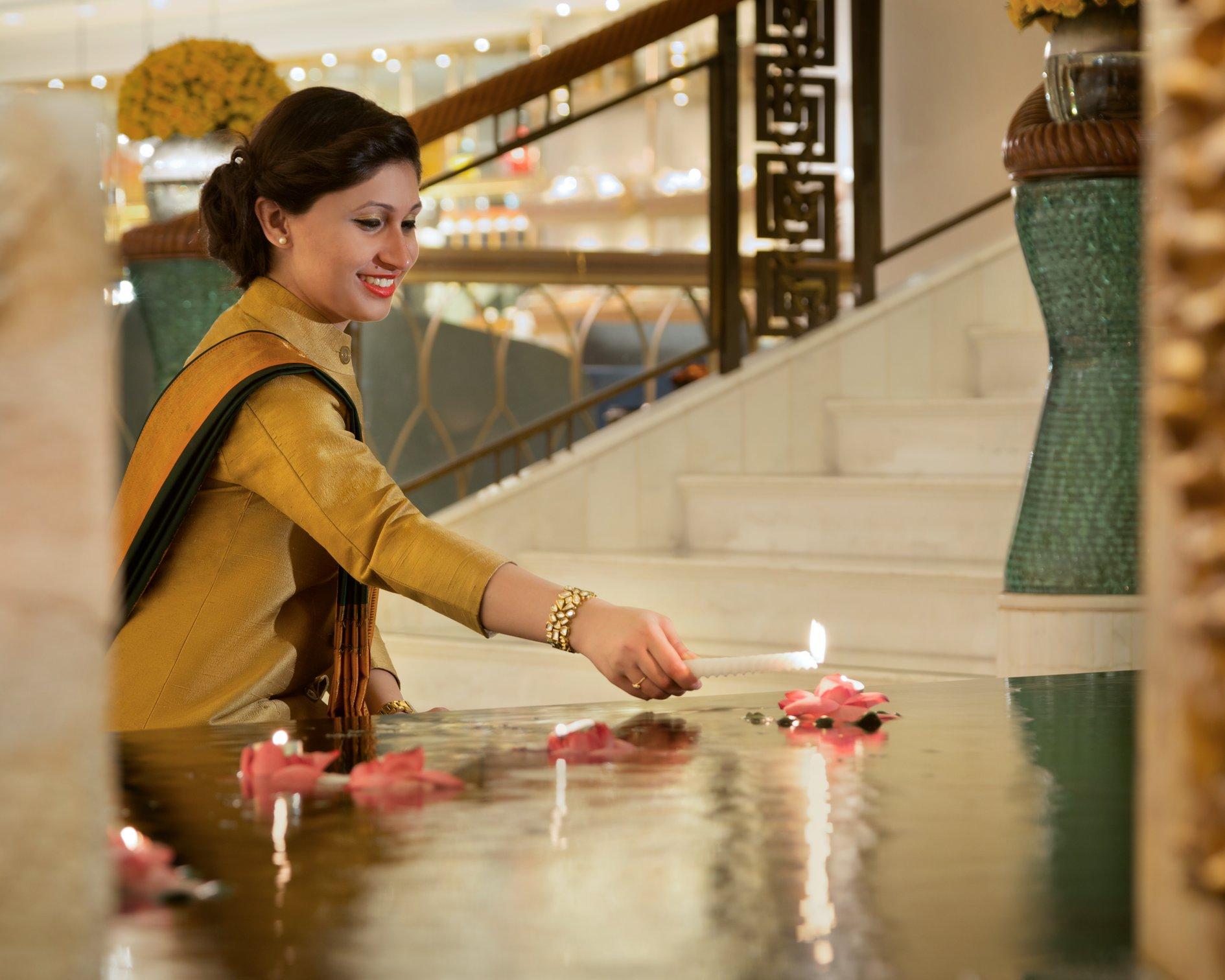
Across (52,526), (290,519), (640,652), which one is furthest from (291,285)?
(52,526)

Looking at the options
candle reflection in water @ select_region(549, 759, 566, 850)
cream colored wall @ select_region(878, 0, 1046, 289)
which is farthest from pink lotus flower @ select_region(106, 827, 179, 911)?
cream colored wall @ select_region(878, 0, 1046, 289)

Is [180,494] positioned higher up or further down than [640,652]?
higher up

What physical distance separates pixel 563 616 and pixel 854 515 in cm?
249

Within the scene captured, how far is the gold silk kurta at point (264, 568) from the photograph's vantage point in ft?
4.52

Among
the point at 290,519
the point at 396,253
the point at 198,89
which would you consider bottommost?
the point at 290,519

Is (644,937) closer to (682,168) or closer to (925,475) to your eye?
(925,475)

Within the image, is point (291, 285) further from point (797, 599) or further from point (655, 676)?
point (797, 599)

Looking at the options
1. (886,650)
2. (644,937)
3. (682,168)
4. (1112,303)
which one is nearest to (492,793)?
(644,937)

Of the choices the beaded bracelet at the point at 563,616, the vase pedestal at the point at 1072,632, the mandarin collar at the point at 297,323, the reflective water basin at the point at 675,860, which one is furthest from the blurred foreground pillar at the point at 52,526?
the vase pedestal at the point at 1072,632

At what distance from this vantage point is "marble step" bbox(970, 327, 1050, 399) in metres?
4.09

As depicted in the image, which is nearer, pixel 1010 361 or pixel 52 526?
pixel 52 526

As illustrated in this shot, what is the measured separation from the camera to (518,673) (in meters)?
3.46

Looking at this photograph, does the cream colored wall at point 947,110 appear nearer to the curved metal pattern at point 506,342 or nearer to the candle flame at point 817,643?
the curved metal pattern at point 506,342

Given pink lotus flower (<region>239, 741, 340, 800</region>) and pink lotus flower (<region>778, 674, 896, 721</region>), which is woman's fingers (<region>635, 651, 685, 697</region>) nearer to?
pink lotus flower (<region>778, 674, 896, 721</region>)
